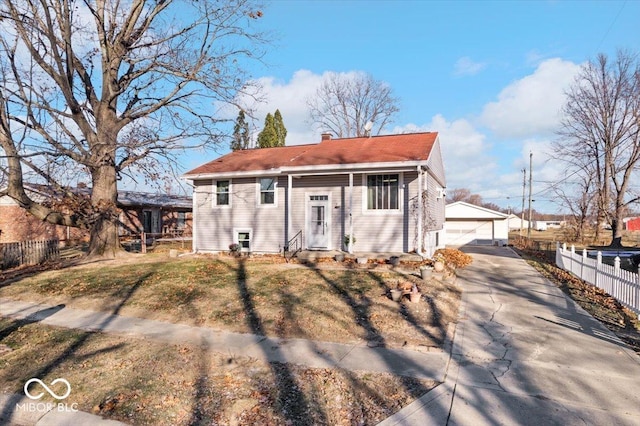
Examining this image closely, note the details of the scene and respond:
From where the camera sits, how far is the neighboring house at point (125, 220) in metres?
25.1

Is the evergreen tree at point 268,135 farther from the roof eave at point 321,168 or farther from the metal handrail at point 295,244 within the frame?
the metal handrail at point 295,244

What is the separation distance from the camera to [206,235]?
18500mm

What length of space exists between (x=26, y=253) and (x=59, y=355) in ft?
43.9

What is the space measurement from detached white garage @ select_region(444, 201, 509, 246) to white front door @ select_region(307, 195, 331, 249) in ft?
65.8

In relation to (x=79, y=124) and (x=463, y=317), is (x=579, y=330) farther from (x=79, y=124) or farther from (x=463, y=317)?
(x=79, y=124)

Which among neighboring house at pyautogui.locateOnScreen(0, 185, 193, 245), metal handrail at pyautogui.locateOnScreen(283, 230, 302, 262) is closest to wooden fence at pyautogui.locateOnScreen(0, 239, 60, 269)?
neighboring house at pyautogui.locateOnScreen(0, 185, 193, 245)

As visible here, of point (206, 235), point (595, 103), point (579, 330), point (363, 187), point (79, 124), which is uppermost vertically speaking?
point (595, 103)

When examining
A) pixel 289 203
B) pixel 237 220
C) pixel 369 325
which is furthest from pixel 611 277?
pixel 237 220

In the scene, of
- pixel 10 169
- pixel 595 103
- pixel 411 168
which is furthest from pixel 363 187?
pixel 595 103

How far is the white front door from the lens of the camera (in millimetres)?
16141

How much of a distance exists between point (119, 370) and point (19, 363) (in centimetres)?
178

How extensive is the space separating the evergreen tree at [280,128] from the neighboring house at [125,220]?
32.9 feet

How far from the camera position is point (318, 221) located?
16.3 meters

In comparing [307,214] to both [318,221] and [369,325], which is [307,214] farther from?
[369,325]
